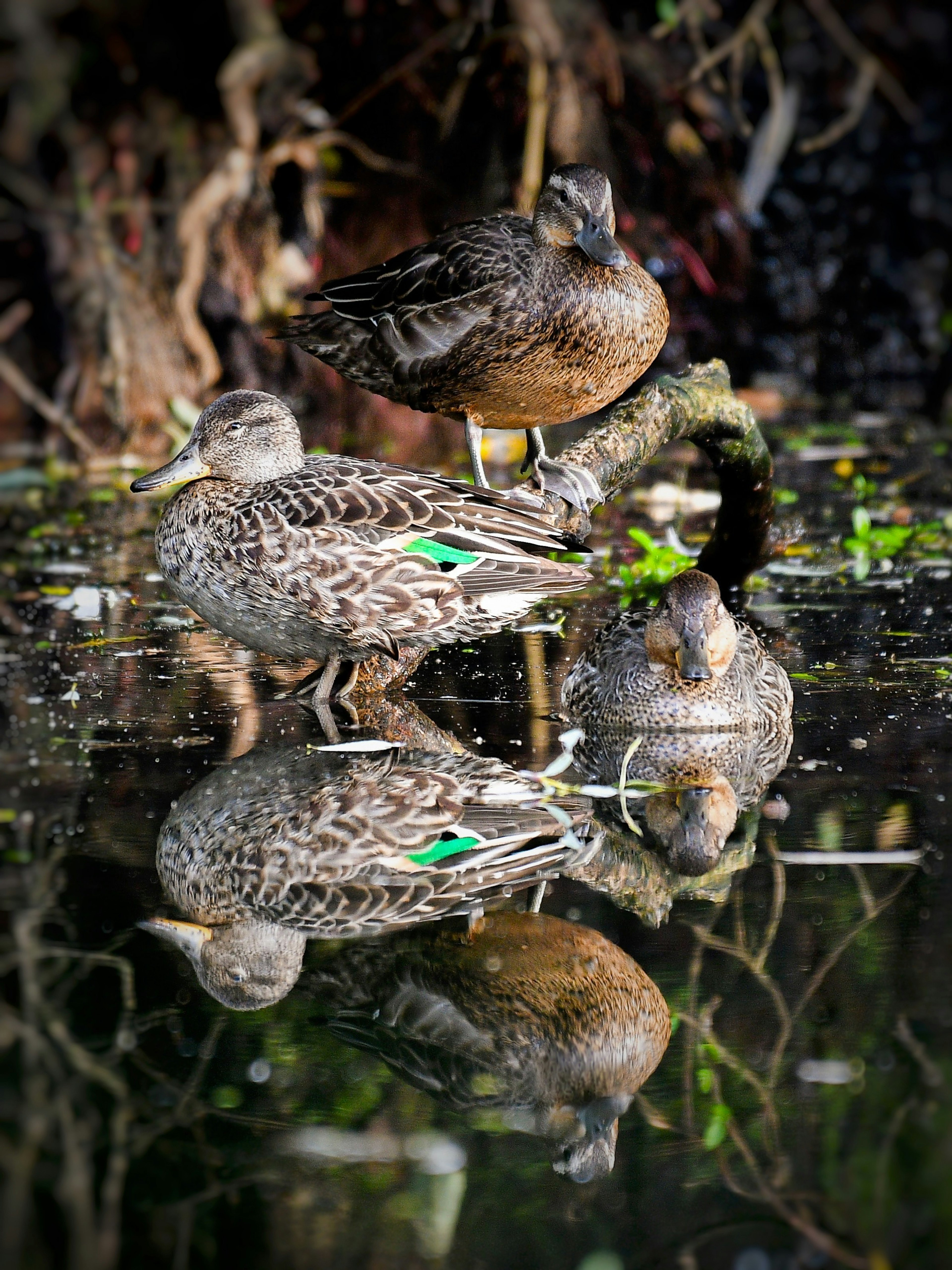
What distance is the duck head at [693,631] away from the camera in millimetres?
3994

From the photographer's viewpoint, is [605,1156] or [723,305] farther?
[723,305]

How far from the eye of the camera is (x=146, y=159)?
9.01 metres

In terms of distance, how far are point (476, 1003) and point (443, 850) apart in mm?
652

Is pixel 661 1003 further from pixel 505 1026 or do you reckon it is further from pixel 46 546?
pixel 46 546

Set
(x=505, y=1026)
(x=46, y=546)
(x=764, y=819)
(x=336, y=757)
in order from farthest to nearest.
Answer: (x=46, y=546), (x=336, y=757), (x=764, y=819), (x=505, y=1026)

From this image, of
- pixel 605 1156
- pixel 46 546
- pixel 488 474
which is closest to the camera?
pixel 605 1156

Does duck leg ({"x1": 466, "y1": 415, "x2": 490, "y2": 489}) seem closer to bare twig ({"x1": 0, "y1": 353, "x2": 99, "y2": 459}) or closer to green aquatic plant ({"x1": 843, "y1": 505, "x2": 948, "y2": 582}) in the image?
green aquatic plant ({"x1": 843, "y1": 505, "x2": 948, "y2": 582})

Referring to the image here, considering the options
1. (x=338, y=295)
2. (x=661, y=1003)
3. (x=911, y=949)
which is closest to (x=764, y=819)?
(x=911, y=949)

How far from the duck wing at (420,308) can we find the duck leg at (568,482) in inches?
15.1

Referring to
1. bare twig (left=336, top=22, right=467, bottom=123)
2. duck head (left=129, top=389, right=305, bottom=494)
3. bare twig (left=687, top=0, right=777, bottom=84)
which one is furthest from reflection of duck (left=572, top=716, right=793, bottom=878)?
bare twig (left=687, top=0, right=777, bottom=84)

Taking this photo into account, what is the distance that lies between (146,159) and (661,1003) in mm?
7675

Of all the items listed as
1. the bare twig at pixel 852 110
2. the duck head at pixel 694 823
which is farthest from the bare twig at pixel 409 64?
the duck head at pixel 694 823

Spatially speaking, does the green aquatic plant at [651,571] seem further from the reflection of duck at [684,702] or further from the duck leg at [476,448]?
the reflection of duck at [684,702]

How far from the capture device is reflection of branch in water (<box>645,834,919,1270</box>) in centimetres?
201
